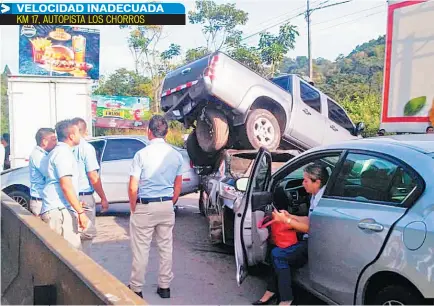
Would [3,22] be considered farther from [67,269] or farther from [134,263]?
[67,269]

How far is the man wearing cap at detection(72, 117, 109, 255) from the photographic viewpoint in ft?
18.1

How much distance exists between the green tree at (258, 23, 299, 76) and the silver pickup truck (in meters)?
17.3

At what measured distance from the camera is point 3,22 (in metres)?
8.77

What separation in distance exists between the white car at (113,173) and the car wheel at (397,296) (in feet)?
19.4

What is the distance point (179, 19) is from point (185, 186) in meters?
2.97

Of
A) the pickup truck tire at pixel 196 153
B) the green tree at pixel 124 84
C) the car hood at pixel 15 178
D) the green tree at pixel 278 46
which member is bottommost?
the car hood at pixel 15 178

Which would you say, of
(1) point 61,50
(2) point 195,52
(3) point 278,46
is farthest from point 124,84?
(3) point 278,46

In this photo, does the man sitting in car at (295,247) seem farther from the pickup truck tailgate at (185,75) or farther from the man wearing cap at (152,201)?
the pickup truck tailgate at (185,75)

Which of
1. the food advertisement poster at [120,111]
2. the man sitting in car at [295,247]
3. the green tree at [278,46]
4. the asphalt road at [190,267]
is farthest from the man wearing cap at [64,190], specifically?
the food advertisement poster at [120,111]

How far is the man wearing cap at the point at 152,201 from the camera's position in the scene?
483 centimetres

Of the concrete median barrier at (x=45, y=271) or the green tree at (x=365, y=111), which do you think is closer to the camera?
the concrete median barrier at (x=45, y=271)

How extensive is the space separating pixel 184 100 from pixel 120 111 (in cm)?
2748

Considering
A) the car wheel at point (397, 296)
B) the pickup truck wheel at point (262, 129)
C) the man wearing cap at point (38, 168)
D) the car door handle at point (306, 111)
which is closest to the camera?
the car wheel at point (397, 296)

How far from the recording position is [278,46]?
26.6 metres
